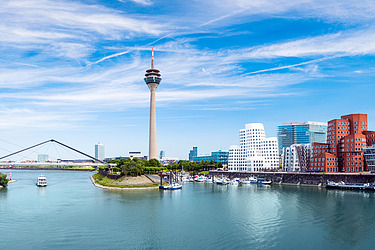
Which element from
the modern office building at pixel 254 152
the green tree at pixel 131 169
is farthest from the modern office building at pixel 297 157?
the green tree at pixel 131 169

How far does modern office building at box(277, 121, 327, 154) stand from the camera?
173375mm

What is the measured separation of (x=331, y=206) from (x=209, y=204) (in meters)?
17.3

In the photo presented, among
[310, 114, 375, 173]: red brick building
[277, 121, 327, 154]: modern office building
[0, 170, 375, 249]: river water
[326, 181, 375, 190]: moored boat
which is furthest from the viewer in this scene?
[277, 121, 327, 154]: modern office building

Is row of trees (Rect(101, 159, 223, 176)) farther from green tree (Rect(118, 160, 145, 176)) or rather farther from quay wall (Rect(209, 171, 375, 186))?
quay wall (Rect(209, 171, 375, 186))

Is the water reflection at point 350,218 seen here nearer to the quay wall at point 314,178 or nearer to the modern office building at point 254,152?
the quay wall at point 314,178

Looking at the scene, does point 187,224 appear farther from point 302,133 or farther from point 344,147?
point 302,133

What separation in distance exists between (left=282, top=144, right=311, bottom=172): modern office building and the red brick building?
4273 mm

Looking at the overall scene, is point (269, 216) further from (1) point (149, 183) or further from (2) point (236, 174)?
(2) point (236, 174)

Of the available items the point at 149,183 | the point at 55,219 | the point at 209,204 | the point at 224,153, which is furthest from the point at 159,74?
the point at 55,219

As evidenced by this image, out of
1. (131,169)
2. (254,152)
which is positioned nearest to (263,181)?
(254,152)

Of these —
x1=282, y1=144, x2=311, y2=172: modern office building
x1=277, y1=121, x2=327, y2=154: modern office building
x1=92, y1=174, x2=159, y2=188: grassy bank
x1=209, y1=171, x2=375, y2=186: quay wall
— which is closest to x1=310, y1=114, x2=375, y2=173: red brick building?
x1=282, y1=144, x2=311, y2=172: modern office building

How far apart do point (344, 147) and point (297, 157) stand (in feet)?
54.0

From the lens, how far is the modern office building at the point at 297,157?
94688 millimetres

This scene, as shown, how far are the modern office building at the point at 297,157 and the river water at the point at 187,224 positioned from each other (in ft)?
137
